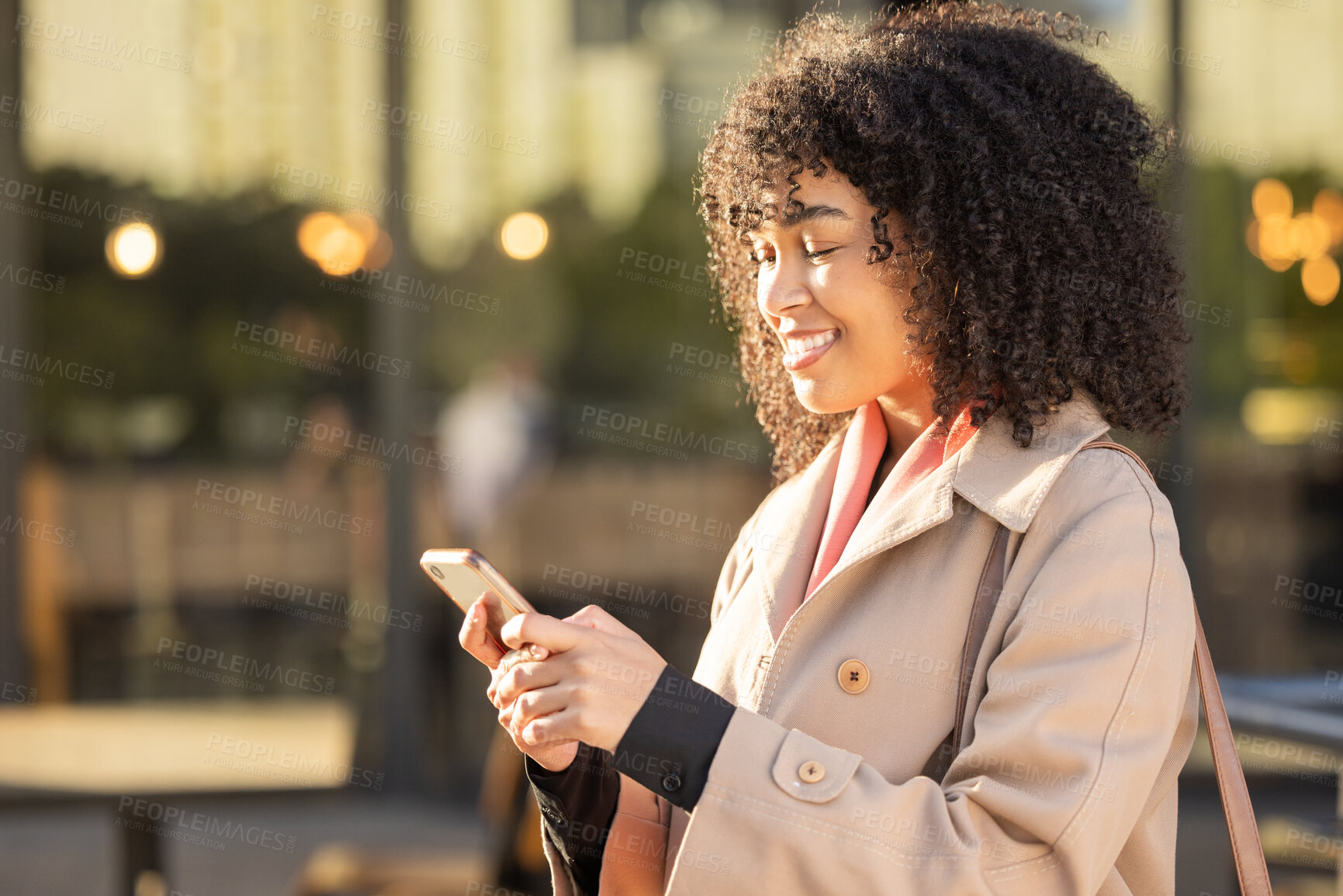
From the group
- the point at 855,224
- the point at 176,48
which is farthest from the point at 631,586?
the point at 855,224

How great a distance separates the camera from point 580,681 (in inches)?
51.3

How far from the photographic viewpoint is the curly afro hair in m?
1.48

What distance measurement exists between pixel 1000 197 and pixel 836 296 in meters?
0.22

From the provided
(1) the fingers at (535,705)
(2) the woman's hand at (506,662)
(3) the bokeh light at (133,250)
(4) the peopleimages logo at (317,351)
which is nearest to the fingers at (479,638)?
(2) the woman's hand at (506,662)

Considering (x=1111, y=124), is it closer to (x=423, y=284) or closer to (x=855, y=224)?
(x=855, y=224)

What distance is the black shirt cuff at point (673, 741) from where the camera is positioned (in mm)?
1293

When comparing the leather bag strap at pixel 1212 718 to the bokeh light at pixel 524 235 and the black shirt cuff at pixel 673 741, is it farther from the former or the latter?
the bokeh light at pixel 524 235

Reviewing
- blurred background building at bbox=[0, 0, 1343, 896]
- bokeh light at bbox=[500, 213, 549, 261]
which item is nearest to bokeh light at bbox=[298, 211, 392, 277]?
blurred background building at bbox=[0, 0, 1343, 896]

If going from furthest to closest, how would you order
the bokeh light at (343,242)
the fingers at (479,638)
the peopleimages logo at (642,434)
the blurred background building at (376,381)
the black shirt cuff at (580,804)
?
1. the peopleimages logo at (642,434)
2. the bokeh light at (343,242)
3. the blurred background building at (376,381)
4. the black shirt cuff at (580,804)
5. the fingers at (479,638)

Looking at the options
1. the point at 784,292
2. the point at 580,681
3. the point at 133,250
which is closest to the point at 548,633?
the point at 580,681

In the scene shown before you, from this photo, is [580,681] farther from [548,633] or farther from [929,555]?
[929,555]

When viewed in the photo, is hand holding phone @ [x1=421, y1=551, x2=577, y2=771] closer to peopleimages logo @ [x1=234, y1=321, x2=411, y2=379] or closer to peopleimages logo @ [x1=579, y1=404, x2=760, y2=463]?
peopleimages logo @ [x1=234, y1=321, x2=411, y2=379]

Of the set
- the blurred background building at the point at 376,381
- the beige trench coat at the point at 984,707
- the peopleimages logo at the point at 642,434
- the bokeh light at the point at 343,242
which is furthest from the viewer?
the peopleimages logo at the point at 642,434

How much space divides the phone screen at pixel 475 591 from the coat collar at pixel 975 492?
0.33 metres
